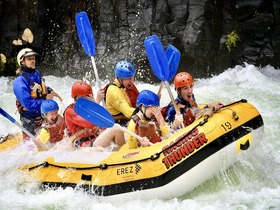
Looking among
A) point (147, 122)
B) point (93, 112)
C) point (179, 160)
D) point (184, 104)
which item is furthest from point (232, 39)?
point (179, 160)

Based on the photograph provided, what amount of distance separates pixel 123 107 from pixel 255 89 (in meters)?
4.98

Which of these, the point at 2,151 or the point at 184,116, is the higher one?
the point at 184,116

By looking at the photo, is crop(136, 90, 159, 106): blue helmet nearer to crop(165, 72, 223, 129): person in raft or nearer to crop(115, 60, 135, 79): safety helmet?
crop(165, 72, 223, 129): person in raft

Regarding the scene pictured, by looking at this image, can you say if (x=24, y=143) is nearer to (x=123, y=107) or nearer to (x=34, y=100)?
(x=34, y=100)

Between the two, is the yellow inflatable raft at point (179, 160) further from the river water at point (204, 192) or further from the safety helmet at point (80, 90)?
the safety helmet at point (80, 90)

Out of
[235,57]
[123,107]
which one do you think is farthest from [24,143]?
[235,57]

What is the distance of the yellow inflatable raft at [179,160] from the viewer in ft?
15.3

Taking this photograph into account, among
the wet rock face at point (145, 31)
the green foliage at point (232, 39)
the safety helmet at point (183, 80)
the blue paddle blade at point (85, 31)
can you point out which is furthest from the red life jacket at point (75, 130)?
the green foliage at point (232, 39)

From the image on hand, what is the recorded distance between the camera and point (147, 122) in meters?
→ 5.11

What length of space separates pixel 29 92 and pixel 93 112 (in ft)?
4.46

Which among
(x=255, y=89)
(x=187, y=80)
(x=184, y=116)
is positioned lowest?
(x=255, y=89)

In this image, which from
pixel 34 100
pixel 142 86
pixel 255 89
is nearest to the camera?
pixel 34 100

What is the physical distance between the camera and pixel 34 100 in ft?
20.0

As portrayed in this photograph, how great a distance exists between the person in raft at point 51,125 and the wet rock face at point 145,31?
19.2 ft
